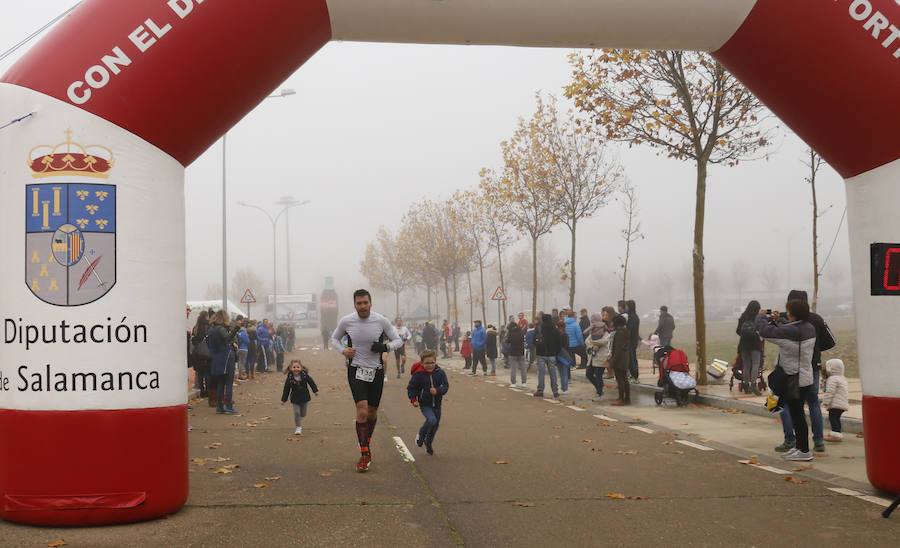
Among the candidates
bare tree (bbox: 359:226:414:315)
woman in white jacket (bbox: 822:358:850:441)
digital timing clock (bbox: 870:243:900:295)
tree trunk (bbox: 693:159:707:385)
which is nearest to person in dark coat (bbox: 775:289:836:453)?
woman in white jacket (bbox: 822:358:850:441)

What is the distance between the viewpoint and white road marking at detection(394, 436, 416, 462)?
1001 cm

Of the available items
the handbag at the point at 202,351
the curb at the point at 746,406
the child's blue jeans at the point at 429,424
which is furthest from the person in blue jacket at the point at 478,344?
the child's blue jeans at the point at 429,424

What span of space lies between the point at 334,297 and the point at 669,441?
67.9 meters

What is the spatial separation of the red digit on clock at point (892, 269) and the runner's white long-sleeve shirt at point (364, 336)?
15.9ft

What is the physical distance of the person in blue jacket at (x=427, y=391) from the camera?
10398 mm

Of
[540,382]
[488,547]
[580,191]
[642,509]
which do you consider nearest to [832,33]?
[642,509]

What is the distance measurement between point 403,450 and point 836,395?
5.65 metres

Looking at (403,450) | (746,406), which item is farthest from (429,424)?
(746,406)

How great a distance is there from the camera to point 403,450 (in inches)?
421

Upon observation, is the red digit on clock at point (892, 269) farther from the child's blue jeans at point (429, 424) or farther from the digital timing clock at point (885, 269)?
the child's blue jeans at point (429, 424)

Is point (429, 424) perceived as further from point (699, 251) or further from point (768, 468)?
point (699, 251)

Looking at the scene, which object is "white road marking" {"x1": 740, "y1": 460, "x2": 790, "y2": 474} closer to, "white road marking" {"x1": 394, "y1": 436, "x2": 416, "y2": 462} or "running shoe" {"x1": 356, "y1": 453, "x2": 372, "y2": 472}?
"white road marking" {"x1": 394, "y1": 436, "x2": 416, "y2": 462}

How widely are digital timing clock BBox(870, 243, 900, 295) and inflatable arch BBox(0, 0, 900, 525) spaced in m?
0.02

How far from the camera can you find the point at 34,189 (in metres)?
6.71
